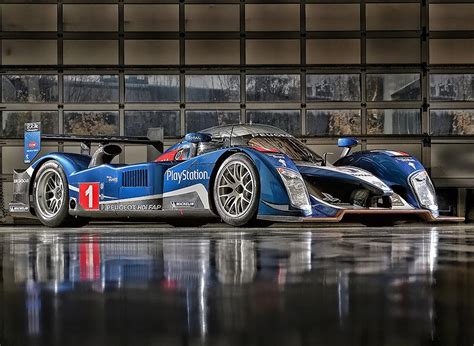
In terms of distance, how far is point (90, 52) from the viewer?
13617 millimetres

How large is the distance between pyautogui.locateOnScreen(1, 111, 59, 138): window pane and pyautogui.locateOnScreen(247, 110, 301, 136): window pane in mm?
3400

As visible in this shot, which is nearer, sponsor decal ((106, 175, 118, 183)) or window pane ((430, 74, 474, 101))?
sponsor decal ((106, 175, 118, 183))

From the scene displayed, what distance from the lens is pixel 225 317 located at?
6.00 ft

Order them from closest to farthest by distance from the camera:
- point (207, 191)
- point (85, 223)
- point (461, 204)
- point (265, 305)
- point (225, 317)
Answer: point (225, 317) → point (265, 305) → point (207, 191) → point (85, 223) → point (461, 204)

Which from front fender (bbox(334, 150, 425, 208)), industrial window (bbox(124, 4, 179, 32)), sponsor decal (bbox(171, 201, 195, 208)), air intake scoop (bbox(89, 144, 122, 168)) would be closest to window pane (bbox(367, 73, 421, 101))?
industrial window (bbox(124, 4, 179, 32))

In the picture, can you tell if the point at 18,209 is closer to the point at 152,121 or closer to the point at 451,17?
the point at 152,121

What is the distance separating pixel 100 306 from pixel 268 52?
38.9ft

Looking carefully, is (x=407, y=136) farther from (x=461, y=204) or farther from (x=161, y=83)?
(x=161, y=83)

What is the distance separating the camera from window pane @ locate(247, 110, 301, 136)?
1354cm

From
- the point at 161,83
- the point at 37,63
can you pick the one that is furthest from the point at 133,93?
the point at 37,63

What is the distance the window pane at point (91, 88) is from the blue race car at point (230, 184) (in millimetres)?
4218

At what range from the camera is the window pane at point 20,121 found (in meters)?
13.5

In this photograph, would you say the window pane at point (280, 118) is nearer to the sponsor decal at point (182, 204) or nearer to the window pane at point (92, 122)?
the window pane at point (92, 122)

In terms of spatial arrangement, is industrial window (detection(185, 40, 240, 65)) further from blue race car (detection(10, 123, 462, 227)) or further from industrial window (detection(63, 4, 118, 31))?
blue race car (detection(10, 123, 462, 227))
